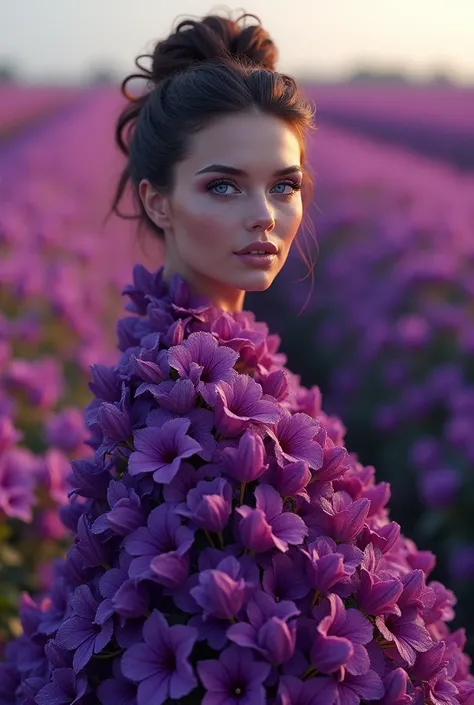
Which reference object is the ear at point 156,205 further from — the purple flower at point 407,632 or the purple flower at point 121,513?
the purple flower at point 407,632

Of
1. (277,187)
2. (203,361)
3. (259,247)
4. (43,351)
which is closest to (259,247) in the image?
(259,247)

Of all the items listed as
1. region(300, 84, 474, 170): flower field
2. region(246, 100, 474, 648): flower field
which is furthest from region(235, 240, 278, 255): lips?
region(300, 84, 474, 170): flower field

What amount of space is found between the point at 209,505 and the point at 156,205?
2.18ft

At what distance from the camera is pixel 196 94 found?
56.2 inches

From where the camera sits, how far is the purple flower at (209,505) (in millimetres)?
1102

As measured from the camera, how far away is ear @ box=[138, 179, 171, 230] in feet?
5.04

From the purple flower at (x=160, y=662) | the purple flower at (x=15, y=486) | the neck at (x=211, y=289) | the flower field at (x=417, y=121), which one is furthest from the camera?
the flower field at (x=417, y=121)

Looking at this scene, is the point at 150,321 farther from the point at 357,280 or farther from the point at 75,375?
the point at 357,280

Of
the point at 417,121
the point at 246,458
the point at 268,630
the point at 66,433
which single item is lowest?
the point at 66,433

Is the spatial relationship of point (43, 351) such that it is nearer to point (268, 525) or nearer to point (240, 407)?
point (240, 407)

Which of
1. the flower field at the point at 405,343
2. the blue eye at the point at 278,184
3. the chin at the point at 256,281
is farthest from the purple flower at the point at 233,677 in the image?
the flower field at the point at 405,343

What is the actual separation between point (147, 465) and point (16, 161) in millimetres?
7849

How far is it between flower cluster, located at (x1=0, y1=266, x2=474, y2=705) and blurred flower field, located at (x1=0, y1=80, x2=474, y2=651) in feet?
0.71

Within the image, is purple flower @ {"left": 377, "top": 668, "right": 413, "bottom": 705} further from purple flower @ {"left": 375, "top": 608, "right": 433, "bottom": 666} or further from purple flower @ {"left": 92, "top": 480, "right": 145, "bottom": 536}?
purple flower @ {"left": 92, "top": 480, "right": 145, "bottom": 536}
